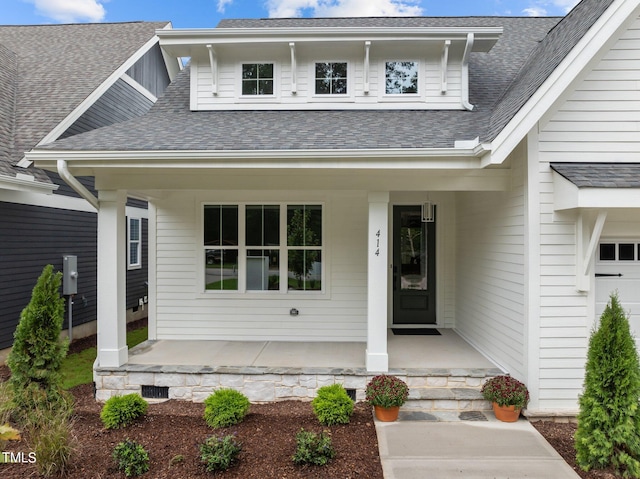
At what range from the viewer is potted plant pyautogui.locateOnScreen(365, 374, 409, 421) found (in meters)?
4.21

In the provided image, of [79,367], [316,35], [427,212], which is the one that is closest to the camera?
[316,35]

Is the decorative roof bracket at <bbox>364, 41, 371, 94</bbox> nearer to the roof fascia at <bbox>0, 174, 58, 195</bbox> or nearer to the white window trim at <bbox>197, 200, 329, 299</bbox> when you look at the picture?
the white window trim at <bbox>197, 200, 329, 299</bbox>

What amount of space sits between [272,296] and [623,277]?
479 centimetres

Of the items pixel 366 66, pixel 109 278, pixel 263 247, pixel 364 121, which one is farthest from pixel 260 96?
pixel 109 278

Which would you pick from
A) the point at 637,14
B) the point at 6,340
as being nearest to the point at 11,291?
the point at 6,340

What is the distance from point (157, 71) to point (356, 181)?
9227 millimetres

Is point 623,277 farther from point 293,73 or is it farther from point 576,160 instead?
point 293,73

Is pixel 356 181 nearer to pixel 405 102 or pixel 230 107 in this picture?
pixel 405 102

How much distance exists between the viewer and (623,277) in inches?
177

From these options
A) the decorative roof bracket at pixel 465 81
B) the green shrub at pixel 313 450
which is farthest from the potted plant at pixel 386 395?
the decorative roof bracket at pixel 465 81

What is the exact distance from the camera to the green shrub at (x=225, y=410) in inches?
161

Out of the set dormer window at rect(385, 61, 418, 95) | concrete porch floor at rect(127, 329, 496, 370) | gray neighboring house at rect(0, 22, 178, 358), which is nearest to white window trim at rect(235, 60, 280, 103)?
dormer window at rect(385, 61, 418, 95)

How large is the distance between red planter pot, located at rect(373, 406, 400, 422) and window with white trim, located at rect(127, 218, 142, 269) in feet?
25.3

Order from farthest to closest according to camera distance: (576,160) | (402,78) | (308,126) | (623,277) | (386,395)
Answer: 1. (402,78)
2. (308,126)
3. (623,277)
4. (576,160)
5. (386,395)
